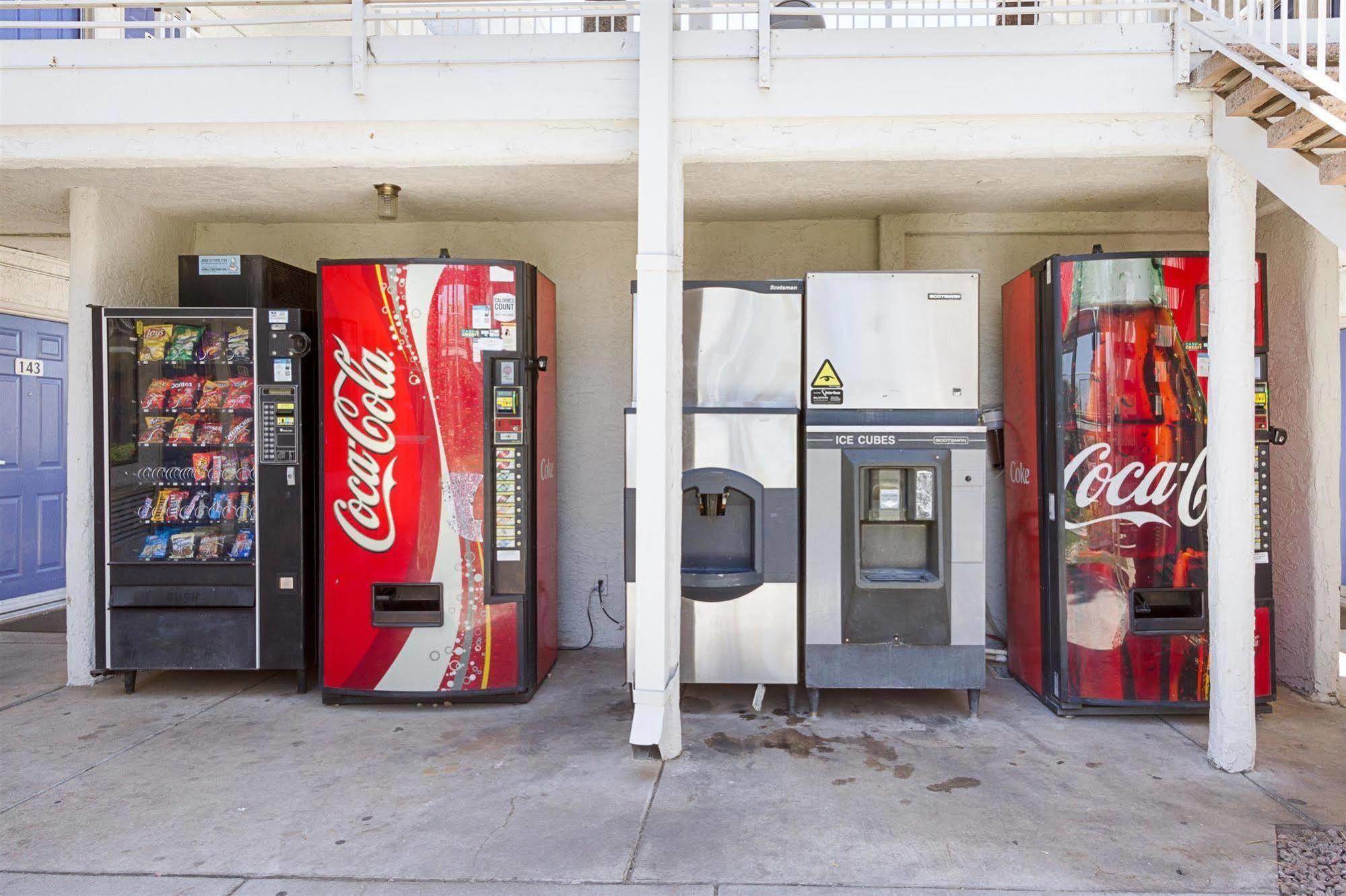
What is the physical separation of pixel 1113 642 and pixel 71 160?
5.15 m

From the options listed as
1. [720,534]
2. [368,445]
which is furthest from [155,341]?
[720,534]

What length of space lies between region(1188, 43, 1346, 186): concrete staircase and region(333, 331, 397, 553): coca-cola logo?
144 inches

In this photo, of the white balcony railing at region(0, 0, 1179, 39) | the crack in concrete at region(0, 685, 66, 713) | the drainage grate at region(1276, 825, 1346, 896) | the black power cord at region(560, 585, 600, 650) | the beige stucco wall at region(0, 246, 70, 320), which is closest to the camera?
the drainage grate at region(1276, 825, 1346, 896)

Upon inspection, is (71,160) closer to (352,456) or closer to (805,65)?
(352,456)

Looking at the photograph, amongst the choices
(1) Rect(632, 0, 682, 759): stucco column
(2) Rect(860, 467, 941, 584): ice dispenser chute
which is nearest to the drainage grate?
(2) Rect(860, 467, 941, 584): ice dispenser chute

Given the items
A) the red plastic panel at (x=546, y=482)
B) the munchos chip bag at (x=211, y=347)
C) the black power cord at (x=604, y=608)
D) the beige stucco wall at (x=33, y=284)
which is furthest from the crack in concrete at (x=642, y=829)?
the beige stucco wall at (x=33, y=284)

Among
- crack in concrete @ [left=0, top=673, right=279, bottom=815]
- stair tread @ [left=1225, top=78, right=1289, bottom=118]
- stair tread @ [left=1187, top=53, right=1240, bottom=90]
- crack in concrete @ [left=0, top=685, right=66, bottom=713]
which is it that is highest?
stair tread @ [left=1187, top=53, right=1240, bottom=90]

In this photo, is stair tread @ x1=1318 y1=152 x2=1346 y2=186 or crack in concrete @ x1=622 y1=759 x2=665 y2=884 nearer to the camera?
crack in concrete @ x1=622 y1=759 x2=665 y2=884

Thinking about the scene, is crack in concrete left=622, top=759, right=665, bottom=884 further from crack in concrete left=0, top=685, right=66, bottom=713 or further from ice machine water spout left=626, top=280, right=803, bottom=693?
crack in concrete left=0, top=685, right=66, bottom=713

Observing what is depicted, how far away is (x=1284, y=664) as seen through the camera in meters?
4.58

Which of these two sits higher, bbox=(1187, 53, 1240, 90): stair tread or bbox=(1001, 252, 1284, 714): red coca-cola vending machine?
bbox=(1187, 53, 1240, 90): stair tread

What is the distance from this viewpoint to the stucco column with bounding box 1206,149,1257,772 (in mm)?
3420

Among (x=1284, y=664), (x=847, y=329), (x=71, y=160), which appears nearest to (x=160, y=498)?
(x=71, y=160)

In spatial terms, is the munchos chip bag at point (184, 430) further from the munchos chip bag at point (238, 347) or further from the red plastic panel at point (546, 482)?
the red plastic panel at point (546, 482)
